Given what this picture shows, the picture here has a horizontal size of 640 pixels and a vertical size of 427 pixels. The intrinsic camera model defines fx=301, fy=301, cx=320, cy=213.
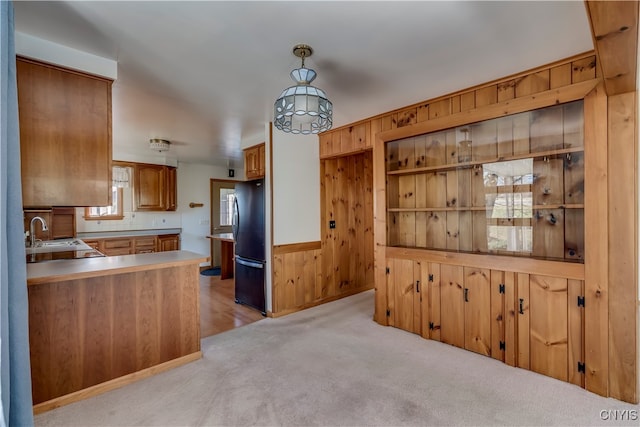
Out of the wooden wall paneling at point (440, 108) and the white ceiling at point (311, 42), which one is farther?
the wooden wall paneling at point (440, 108)

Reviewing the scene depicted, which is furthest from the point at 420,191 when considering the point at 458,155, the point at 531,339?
the point at 531,339

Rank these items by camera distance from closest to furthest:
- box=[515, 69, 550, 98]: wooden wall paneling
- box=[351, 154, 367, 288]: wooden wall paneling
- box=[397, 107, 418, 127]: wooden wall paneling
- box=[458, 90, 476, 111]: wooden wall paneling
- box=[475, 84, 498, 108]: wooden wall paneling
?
box=[515, 69, 550, 98]: wooden wall paneling < box=[475, 84, 498, 108]: wooden wall paneling < box=[458, 90, 476, 111]: wooden wall paneling < box=[397, 107, 418, 127]: wooden wall paneling < box=[351, 154, 367, 288]: wooden wall paneling

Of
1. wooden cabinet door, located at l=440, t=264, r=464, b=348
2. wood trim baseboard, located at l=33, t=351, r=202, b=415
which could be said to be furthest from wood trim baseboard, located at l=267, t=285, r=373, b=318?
wooden cabinet door, located at l=440, t=264, r=464, b=348

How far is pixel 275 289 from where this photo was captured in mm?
3660

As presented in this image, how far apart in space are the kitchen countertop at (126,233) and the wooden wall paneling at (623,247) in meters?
6.28

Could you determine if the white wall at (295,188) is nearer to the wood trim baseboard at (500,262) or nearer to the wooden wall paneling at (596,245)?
the wood trim baseboard at (500,262)

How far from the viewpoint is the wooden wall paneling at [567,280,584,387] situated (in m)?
2.12

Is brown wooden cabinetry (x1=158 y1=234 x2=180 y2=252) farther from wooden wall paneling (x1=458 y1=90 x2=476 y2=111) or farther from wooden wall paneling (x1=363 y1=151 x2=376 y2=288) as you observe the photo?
wooden wall paneling (x1=458 y1=90 x2=476 y2=111)

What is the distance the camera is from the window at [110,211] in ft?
17.1

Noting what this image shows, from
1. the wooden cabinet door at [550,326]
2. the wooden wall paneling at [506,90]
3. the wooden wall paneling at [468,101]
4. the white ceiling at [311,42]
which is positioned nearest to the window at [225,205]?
the white ceiling at [311,42]

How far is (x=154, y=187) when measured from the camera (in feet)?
18.7

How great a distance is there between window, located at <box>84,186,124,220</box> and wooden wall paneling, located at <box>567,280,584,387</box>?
624 centimetres

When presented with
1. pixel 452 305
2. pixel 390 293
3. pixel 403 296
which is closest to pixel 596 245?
pixel 452 305

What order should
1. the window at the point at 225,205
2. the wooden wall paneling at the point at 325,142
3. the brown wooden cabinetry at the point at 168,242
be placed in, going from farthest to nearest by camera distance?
the window at the point at 225,205 → the brown wooden cabinetry at the point at 168,242 → the wooden wall paneling at the point at 325,142
